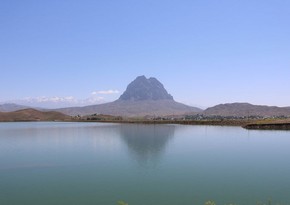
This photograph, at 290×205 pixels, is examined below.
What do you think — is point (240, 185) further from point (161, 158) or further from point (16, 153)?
point (16, 153)

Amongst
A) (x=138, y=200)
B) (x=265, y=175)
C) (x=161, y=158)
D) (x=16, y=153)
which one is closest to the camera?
(x=138, y=200)

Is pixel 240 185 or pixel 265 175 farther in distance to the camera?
pixel 265 175

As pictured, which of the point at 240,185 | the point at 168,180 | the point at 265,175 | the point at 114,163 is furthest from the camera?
the point at 114,163

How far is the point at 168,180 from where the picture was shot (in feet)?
94.7

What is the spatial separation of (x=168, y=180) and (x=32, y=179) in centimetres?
1230

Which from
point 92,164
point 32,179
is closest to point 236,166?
point 92,164

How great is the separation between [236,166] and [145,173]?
1076 centimetres

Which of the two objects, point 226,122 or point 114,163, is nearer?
point 114,163

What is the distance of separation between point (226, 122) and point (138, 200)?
114 m

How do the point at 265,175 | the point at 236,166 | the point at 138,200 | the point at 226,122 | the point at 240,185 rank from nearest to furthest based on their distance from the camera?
the point at 138,200 < the point at 240,185 < the point at 265,175 < the point at 236,166 < the point at 226,122

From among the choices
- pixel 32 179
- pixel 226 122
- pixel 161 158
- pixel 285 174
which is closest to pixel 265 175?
pixel 285 174

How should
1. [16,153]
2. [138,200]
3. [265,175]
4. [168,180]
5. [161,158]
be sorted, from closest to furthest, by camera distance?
[138,200] → [168,180] → [265,175] → [161,158] → [16,153]

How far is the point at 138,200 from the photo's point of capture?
22500mm

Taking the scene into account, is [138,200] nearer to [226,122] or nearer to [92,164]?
[92,164]
